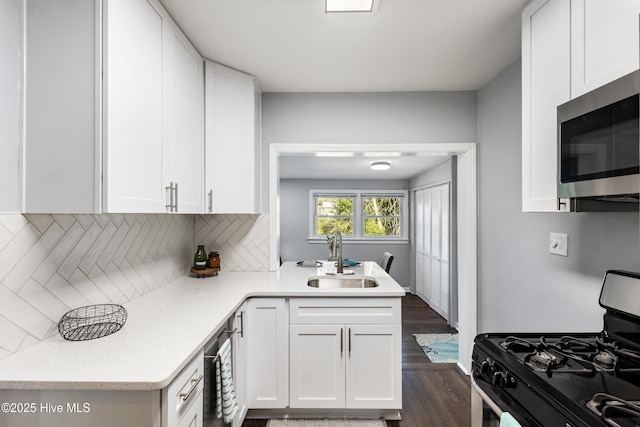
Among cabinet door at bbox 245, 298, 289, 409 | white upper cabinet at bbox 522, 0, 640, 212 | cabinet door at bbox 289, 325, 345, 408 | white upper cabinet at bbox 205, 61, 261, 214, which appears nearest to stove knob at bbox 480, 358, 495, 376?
white upper cabinet at bbox 522, 0, 640, 212

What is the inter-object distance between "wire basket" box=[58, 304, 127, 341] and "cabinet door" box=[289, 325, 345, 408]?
1.03m

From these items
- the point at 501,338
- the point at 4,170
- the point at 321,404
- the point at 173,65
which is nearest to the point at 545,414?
the point at 501,338

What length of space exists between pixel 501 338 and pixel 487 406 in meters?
0.29

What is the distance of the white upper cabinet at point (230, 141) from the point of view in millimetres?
2275

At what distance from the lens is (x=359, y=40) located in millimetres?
1906

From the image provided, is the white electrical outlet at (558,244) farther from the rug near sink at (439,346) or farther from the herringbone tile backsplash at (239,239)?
the herringbone tile backsplash at (239,239)

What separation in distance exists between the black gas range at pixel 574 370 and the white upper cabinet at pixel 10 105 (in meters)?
1.82

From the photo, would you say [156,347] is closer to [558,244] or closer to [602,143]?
[602,143]

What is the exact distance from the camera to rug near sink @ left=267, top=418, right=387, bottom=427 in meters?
2.10

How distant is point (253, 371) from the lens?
2.12 metres

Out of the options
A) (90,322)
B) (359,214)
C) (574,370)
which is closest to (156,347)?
(90,322)

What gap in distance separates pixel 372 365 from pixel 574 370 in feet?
4.08

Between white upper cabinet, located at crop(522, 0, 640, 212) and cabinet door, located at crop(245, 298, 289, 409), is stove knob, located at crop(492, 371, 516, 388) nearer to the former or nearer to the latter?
white upper cabinet, located at crop(522, 0, 640, 212)

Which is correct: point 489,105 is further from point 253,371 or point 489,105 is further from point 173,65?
point 253,371
